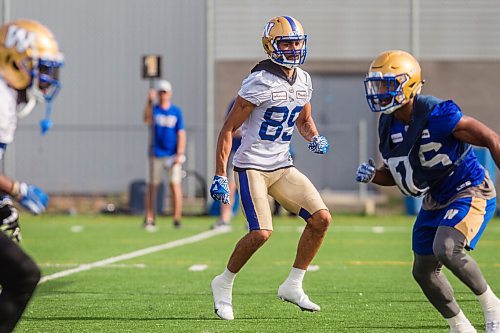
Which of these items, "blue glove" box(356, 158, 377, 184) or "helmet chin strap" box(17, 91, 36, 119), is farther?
"blue glove" box(356, 158, 377, 184)

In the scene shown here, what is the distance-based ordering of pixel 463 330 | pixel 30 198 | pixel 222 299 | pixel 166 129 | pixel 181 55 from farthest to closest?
pixel 181 55, pixel 166 129, pixel 222 299, pixel 463 330, pixel 30 198

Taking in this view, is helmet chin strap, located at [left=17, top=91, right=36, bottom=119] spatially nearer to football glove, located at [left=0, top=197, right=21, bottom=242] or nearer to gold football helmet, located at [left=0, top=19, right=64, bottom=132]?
gold football helmet, located at [left=0, top=19, right=64, bottom=132]

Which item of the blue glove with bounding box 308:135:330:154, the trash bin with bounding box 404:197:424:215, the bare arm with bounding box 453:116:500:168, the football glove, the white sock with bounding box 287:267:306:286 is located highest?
the bare arm with bounding box 453:116:500:168

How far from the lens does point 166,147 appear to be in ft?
49.4

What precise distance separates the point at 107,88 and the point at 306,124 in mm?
14656

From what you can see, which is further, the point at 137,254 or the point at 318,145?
the point at 137,254

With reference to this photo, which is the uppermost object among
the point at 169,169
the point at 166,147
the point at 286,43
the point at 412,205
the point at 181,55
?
the point at 286,43

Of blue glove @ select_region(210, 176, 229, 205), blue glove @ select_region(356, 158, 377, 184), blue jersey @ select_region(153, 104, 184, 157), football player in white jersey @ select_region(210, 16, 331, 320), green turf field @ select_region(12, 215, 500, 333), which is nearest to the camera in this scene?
blue glove @ select_region(356, 158, 377, 184)

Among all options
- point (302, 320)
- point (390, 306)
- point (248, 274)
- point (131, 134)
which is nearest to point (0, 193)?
point (302, 320)

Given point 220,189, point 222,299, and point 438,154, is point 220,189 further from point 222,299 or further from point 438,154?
point 438,154

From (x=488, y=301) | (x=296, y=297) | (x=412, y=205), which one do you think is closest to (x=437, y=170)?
(x=488, y=301)

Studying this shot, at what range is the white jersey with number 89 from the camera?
22.5ft

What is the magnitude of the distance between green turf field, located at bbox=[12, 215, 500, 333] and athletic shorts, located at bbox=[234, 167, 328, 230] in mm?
610

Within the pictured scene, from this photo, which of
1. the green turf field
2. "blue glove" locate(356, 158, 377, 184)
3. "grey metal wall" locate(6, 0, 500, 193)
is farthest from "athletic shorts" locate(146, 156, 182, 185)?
"blue glove" locate(356, 158, 377, 184)
